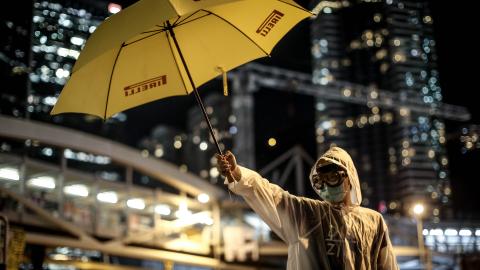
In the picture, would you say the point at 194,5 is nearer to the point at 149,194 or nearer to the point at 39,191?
the point at 39,191

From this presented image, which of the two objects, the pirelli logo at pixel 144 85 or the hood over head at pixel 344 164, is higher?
the pirelli logo at pixel 144 85

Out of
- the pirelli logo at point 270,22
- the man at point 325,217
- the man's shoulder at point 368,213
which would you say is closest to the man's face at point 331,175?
the man at point 325,217

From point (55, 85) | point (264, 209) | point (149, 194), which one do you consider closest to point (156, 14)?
point (264, 209)

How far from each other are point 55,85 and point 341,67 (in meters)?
44.5

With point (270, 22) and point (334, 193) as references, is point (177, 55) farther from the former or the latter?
point (334, 193)

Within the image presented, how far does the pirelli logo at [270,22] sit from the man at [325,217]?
1.23 m

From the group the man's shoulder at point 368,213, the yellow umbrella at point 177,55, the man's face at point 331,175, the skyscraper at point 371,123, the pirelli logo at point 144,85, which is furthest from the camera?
the skyscraper at point 371,123

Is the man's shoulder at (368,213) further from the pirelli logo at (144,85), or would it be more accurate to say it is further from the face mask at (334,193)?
the pirelli logo at (144,85)

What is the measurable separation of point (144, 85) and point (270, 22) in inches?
42.5

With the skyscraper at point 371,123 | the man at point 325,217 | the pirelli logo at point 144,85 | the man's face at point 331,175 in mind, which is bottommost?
the man at point 325,217

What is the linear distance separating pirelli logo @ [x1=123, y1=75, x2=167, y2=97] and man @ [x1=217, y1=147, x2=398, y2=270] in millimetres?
1336

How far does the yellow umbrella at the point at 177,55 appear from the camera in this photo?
4168 mm

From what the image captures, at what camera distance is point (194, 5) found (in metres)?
3.37

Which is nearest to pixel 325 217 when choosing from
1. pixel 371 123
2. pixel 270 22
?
pixel 270 22
